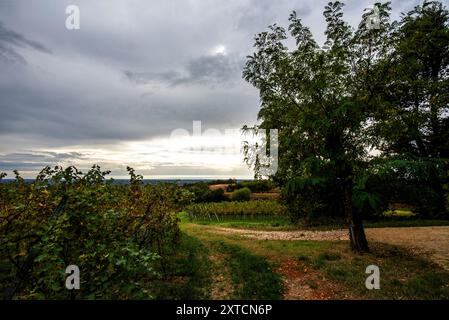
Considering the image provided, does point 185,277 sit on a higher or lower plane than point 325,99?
lower

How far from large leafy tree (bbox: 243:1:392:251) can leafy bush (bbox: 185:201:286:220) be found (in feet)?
107

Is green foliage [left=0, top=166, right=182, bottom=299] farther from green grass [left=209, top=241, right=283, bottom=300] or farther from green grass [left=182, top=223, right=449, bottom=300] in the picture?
green grass [left=182, top=223, right=449, bottom=300]

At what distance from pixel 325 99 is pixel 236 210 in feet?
127

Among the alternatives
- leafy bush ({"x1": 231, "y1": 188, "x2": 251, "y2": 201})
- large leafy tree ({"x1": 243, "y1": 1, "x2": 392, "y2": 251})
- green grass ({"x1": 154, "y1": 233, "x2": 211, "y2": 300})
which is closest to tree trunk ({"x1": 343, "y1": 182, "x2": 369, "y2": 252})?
large leafy tree ({"x1": 243, "y1": 1, "x2": 392, "y2": 251})

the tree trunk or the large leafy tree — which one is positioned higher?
the large leafy tree

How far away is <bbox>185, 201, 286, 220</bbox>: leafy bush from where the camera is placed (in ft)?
147

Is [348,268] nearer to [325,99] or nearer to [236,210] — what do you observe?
[325,99]

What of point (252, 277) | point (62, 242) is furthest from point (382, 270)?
point (62, 242)

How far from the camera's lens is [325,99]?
1182 centimetres

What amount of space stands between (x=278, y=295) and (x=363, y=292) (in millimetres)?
2678

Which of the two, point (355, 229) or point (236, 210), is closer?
point (355, 229)
